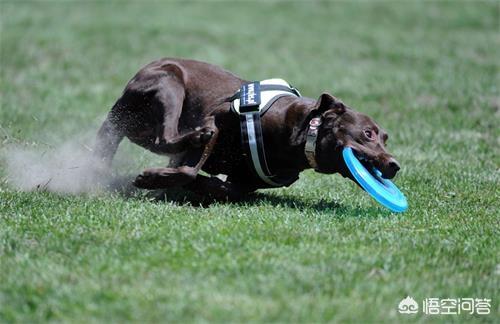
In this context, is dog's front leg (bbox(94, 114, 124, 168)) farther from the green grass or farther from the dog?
the green grass

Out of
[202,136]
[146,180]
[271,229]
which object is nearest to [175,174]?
[146,180]

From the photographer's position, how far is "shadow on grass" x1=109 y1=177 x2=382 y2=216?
5820 mm

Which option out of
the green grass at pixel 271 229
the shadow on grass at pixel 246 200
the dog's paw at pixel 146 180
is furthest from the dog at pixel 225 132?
the green grass at pixel 271 229

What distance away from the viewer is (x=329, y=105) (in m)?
5.77

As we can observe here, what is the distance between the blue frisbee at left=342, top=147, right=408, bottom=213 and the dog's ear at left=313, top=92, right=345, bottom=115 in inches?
13.0

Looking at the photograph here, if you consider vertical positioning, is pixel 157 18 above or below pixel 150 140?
below

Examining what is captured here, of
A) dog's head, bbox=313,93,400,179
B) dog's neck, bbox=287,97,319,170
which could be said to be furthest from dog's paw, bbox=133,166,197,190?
dog's head, bbox=313,93,400,179

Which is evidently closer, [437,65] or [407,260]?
[407,260]

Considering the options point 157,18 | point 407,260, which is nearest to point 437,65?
point 157,18

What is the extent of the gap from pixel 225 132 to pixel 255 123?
0.27 meters

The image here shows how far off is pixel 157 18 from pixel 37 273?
15.2 metres

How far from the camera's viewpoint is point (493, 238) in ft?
16.9

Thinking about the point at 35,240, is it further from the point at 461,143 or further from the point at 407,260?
the point at 461,143

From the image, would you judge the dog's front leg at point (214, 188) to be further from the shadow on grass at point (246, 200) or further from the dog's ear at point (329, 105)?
the dog's ear at point (329, 105)
